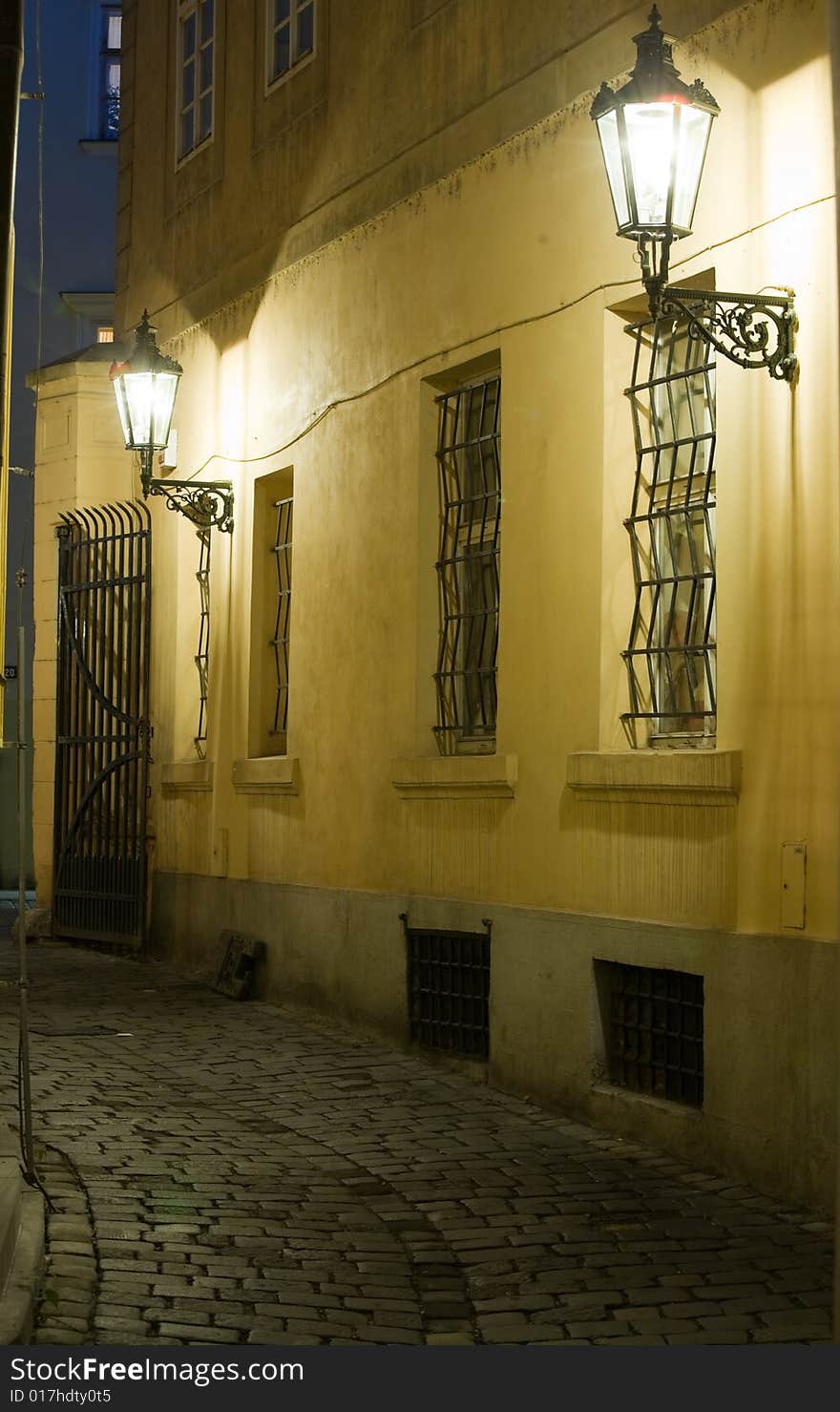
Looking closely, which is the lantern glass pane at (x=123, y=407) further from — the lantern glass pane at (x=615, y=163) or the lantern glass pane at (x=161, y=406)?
the lantern glass pane at (x=615, y=163)

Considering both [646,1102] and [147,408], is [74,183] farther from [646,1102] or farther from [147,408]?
[646,1102]

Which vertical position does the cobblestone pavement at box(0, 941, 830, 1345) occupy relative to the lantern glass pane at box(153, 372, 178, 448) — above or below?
below

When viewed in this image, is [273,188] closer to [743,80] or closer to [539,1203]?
[743,80]

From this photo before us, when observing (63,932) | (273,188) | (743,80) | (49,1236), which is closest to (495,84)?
(743,80)

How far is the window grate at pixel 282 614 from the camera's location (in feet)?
42.5

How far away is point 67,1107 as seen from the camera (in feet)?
28.1

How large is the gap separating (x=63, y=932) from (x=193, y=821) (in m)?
2.59

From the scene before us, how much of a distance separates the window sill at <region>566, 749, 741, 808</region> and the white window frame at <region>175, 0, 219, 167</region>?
746cm

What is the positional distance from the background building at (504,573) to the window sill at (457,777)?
0.02m

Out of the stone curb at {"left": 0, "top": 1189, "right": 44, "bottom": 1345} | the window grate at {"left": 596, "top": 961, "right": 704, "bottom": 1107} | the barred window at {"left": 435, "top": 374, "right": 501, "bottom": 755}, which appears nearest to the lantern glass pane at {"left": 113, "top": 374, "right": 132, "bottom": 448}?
the barred window at {"left": 435, "top": 374, "right": 501, "bottom": 755}

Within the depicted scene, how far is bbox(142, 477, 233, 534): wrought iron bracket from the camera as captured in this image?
13.4m

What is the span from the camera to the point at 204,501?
13.5 meters

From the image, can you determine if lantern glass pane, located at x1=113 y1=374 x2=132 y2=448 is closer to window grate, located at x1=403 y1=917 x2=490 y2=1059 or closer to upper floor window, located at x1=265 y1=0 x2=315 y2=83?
upper floor window, located at x1=265 y1=0 x2=315 y2=83

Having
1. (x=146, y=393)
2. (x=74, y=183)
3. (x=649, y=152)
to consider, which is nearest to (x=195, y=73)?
(x=146, y=393)
